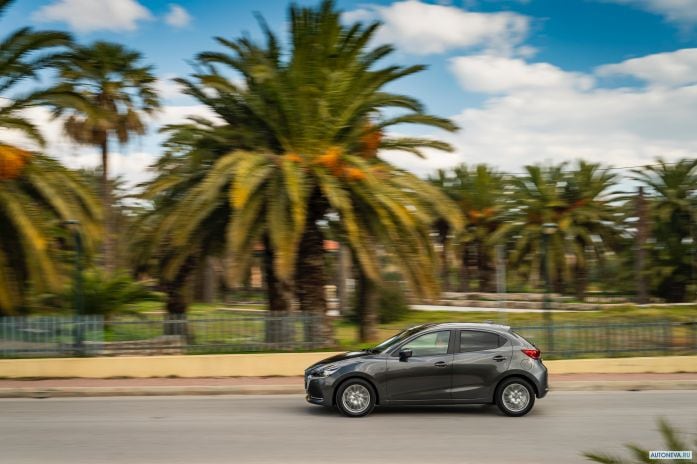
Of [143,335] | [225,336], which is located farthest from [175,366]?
[225,336]

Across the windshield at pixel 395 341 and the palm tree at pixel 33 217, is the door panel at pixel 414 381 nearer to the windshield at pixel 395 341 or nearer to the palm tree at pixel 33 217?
the windshield at pixel 395 341

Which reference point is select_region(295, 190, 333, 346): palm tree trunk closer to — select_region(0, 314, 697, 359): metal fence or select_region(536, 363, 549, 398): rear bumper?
select_region(0, 314, 697, 359): metal fence

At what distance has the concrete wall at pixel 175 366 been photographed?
58.5ft

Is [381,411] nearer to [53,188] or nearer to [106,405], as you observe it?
[106,405]

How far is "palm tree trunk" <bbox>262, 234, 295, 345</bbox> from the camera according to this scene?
18.9 meters

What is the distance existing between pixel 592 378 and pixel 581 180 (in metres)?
27.3

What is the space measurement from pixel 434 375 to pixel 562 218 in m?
31.9

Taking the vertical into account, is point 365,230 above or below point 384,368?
above

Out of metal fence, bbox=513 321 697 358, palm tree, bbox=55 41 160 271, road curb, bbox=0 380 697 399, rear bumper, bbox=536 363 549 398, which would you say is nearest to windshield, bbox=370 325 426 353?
rear bumper, bbox=536 363 549 398

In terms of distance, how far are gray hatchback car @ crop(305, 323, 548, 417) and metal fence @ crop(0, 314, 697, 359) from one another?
6357 mm

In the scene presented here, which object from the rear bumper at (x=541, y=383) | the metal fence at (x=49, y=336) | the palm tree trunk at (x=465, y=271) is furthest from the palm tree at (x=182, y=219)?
the palm tree trunk at (x=465, y=271)

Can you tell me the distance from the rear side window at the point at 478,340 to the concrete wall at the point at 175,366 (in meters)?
6.04

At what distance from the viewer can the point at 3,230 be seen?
65.5 ft

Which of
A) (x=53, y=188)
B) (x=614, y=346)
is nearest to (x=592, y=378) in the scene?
(x=614, y=346)
